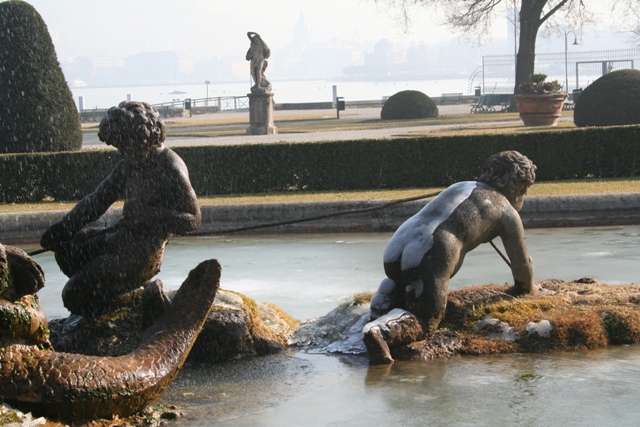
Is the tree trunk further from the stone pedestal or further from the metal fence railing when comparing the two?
the stone pedestal

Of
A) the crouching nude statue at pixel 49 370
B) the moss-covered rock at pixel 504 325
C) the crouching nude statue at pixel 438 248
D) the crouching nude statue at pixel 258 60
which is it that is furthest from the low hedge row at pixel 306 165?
the crouching nude statue at pixel 258 60

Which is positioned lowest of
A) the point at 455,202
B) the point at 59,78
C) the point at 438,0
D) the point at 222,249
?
the point at 222,249

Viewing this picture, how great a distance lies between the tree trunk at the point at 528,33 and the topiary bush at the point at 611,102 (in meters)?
13.2

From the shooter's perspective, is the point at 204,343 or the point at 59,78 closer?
the point at 204,343

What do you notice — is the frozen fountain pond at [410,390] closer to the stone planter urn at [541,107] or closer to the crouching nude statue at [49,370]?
the crouching nude statue at [49,370]

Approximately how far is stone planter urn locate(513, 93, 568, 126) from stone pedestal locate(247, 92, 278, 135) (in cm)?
764

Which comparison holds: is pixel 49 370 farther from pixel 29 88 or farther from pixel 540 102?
pixel 540 102

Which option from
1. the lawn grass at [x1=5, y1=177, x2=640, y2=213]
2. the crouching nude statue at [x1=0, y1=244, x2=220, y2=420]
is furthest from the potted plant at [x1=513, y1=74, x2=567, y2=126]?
the crouching nude statue at [x1=0, y1=244, x2=220, y2=420]

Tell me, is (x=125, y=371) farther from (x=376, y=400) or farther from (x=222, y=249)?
(x=222, y=249)

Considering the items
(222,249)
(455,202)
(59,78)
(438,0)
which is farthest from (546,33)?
(455,202)

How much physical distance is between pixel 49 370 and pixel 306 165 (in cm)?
1100

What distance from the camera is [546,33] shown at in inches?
1786

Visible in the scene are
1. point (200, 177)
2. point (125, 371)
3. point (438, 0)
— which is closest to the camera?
point (125, 371)

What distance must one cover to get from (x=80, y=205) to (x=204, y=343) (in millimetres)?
1091
